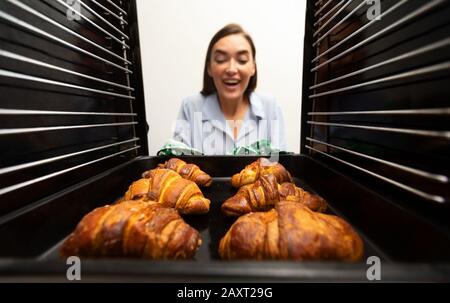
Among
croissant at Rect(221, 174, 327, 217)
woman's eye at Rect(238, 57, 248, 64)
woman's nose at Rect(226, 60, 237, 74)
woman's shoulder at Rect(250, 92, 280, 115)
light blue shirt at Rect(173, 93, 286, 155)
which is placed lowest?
croissant at Rect(221, 174, 327, 217)

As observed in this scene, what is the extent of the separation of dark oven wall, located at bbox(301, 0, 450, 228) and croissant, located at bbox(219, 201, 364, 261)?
8.0 inches

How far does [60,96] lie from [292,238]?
938mm

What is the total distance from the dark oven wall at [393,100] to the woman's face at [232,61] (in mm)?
1005

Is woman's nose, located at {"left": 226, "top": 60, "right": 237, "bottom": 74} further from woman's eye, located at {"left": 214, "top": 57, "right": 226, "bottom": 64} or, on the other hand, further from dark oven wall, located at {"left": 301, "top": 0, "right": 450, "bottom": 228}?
dark oven wall, located at {"left": 301, "top": 0, "right": 450, "bottom": 228}

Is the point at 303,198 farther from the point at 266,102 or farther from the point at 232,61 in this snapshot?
the point at 266,102

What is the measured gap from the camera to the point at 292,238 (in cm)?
62

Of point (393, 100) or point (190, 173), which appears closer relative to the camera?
point (393, 100)

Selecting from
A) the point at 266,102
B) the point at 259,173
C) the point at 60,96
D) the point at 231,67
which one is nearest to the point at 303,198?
the point at 259,173

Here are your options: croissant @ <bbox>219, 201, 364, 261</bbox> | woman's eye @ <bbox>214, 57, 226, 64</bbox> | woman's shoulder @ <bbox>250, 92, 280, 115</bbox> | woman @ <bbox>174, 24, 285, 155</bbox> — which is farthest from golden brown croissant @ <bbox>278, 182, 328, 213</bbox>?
woman's shoulder @ <bbox>250, 92, 280, 115</bbox>

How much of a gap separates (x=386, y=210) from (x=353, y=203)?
17 centimetres

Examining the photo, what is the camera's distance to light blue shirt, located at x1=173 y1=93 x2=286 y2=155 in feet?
8.94

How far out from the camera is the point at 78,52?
1.05 metres
